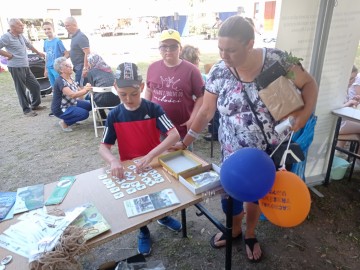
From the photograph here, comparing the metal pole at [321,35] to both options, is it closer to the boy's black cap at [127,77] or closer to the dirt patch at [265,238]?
the dirt patch at [265,238]

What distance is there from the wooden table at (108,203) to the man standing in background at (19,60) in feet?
15.4

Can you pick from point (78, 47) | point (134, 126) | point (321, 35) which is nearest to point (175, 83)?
point (134, 126)

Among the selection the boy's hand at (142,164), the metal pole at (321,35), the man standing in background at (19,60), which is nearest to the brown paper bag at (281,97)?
the boy's hand at (142,164)

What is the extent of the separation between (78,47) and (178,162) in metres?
4.30

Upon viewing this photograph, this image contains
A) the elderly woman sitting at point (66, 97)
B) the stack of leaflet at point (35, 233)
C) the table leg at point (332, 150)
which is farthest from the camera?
the elderly woman sitting at point (66, 97)

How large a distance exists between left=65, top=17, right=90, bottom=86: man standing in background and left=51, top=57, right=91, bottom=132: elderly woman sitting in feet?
1.96

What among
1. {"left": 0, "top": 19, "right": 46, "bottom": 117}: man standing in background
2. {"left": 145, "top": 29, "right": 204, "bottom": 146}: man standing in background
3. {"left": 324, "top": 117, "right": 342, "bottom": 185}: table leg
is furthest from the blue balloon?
{"left": 0, "top": 19, "right": 46, "bottom": 117}: man standing in background

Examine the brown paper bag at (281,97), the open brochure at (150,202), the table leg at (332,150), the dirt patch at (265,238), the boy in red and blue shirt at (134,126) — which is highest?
the brown paper bag at (281,97)

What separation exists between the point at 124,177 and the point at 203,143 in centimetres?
268

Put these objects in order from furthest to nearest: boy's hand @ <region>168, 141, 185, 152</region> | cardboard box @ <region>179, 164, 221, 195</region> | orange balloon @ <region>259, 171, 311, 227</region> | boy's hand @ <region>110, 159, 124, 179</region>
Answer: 1. boy's hand @ <region>168, 141, 185, 152</region>
2. boy's hand @ <region>110, 159, 124, 179</region>
3. cardboard box @ <region>179, 164, 221, 195</region>
4. orange balloon @ <region>259, 171, 311, 227</region>

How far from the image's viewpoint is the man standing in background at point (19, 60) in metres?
5.04

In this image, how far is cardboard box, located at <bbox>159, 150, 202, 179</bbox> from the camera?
1548 millimetres

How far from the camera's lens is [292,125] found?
1426 millimetres

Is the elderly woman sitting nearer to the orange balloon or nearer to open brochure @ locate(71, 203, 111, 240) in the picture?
open brochure @ locate(71, 203, 111, 240)
